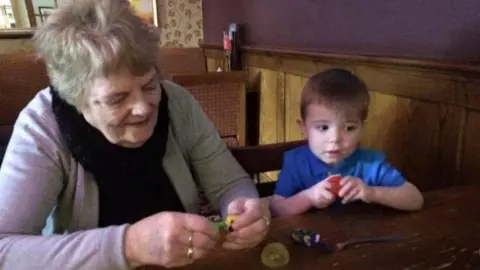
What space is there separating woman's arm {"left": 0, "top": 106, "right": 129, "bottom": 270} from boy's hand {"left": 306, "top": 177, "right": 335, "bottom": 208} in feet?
1.48

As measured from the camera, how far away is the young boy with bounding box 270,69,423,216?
1.11 metres

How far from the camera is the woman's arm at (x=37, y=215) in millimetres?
748

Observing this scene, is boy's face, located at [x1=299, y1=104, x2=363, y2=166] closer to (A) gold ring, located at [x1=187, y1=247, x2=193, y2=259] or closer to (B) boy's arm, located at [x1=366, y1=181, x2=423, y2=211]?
(B) boy's arm, located at [x1=366, y1=181, x2=423, y2=211]

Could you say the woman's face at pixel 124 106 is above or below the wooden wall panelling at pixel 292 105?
above

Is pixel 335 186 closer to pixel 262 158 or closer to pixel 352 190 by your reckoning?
pixel 352 190

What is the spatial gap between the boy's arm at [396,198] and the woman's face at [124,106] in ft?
1.67

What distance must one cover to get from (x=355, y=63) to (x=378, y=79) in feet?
0.47

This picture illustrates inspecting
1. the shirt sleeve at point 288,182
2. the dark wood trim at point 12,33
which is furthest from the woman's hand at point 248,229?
the dark wood trim at point 12,33

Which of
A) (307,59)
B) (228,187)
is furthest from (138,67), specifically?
(307,59)

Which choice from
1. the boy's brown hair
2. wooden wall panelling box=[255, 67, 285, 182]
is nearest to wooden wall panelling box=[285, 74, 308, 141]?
wooden wall panelling box=[255, 67, 285, 182]

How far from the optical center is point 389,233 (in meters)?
0.88

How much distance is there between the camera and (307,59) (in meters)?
2.17

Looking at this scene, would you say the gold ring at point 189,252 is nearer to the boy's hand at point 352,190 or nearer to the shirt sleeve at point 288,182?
the boy's hand at point 352,190

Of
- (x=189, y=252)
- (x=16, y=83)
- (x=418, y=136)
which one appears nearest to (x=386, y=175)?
(x=418, y=136)
